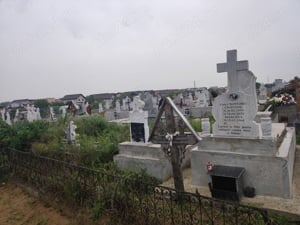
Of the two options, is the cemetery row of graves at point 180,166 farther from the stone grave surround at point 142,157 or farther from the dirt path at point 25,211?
the dirt path at point 25,211

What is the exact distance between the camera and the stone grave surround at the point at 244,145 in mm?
5176

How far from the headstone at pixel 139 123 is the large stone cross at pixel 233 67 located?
255cm

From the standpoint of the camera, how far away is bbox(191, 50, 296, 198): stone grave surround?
5.18 m

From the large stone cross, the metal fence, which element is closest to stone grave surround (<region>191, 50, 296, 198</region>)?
the large stone cross

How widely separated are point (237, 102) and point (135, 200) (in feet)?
10.2

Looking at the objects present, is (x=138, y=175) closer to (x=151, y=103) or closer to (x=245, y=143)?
(x=245, y=143)

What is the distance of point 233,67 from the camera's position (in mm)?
5820

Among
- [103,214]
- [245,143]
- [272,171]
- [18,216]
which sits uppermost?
[245,143]

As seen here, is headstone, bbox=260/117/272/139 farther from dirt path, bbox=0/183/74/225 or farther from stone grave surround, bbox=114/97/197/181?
dirt path, bbox=0/183/74/225

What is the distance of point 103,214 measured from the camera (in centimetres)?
441

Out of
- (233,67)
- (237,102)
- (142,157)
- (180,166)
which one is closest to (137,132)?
(142,157)

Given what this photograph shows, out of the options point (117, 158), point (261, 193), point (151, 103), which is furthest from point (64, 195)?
point (151, 103)

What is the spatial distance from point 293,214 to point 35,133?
29.5 ft

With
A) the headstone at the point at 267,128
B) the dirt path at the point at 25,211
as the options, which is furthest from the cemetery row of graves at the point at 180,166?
the dirt path at the point at 25,211
